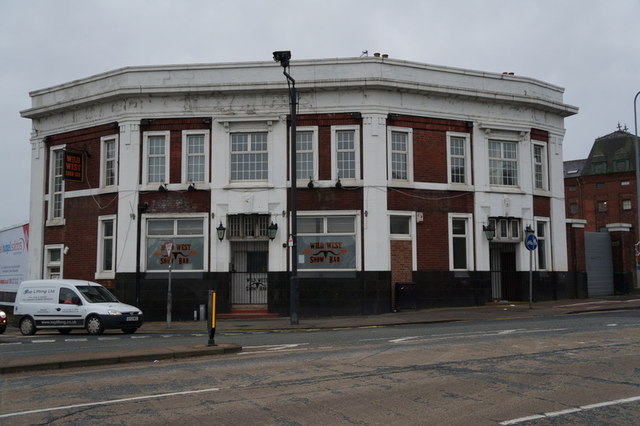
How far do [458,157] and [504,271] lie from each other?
550 cm

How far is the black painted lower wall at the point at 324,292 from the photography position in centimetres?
2417

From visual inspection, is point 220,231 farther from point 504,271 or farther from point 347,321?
point 504,271

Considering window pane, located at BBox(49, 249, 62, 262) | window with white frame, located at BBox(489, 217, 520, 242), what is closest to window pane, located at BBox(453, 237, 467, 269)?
window with white frame, located at BBox(489, 217, 520, 242)

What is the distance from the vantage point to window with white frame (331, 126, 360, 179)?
987 inches

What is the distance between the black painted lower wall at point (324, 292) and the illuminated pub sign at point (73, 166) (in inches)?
205

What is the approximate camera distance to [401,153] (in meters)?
25.6

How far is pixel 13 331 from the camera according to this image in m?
22.4

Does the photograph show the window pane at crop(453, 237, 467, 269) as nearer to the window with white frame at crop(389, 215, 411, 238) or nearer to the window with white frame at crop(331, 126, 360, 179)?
the window with white frame at crop(389, 215, 411, 238)

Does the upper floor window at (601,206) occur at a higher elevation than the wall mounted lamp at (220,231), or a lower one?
higher

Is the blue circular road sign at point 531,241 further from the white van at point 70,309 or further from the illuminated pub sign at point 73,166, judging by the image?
the illuminated pub sign at point 73,166

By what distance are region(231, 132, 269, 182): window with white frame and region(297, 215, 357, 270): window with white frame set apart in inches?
104

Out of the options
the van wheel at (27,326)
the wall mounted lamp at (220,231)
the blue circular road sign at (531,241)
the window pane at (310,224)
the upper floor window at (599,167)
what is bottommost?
the van wheel at (27,326)

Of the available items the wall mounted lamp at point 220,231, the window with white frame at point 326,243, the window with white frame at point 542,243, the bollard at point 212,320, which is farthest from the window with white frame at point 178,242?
the window with white frame at point 542,243

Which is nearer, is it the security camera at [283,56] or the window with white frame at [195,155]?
the security camera at [283,56]
